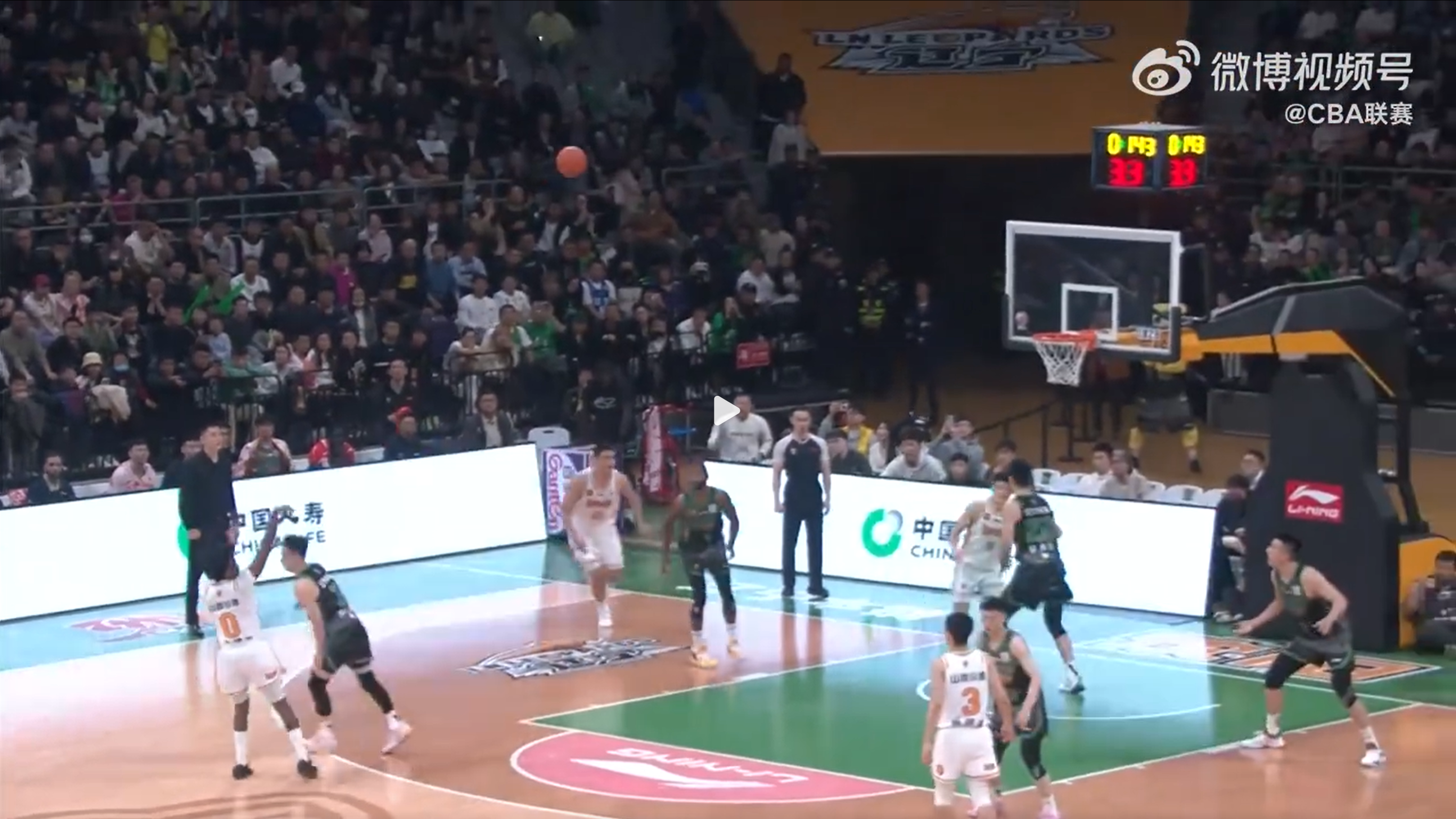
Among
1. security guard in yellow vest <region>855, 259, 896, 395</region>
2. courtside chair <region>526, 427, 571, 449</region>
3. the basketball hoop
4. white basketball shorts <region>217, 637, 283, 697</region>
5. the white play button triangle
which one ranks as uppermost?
security guard in yellow vest <region>855, 259, 896, 395</region>

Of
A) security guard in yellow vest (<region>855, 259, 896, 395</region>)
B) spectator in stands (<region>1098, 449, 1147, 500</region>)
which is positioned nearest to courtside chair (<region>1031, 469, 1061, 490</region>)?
spectator in stands (<region>1098, 449, 1147, 500</region>)

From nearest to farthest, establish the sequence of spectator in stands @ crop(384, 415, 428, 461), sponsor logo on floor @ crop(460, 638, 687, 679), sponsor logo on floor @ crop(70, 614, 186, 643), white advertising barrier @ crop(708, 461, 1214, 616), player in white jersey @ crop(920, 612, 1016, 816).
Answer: player in white jersey @ crop(920, 612, 1016, 816) < sponsor logo on floor @ crop(460, 638, 687, 679) < sponsor logo on floor @ crop(70, 614, 186, 643) < white advertising barrier @ crop(708, 461, 1214, 616) < spectator in stands @ crop(384, 415, 428, 461)

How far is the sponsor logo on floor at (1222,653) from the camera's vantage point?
20906mm

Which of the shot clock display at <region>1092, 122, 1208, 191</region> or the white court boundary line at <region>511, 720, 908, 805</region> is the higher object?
the shot clock display at <region>1092, 122, 1208, 191</region>

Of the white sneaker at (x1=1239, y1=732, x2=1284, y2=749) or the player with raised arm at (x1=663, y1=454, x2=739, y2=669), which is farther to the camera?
the player with raised arm at (x1=663, y1=454, x2=739, y2=669)

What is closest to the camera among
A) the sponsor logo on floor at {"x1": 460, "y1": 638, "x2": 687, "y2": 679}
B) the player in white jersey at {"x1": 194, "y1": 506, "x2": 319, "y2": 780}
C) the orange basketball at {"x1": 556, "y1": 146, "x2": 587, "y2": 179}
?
the player in white jersey at {"x1": 194, "y1": 506, "x2": 319, "y2": 780}

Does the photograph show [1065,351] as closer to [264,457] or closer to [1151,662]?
[1151,662]

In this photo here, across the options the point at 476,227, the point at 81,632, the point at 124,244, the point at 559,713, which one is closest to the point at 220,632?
the point at 559,713

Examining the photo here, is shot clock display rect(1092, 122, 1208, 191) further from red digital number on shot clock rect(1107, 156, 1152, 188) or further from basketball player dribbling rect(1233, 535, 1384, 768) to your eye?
basketball player dribbling rect(1233, 535, 1384, 768)

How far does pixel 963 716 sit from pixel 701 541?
6347 millimetres

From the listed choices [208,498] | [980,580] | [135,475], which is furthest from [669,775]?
Result: [135,475]

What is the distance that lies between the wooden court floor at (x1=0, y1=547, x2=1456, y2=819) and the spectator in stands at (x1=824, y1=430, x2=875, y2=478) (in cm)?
189

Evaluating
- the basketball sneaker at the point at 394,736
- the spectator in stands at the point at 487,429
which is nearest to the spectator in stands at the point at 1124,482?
the spectator in stands at the point at 487,429

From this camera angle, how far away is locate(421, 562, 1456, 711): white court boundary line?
20.0 meters
